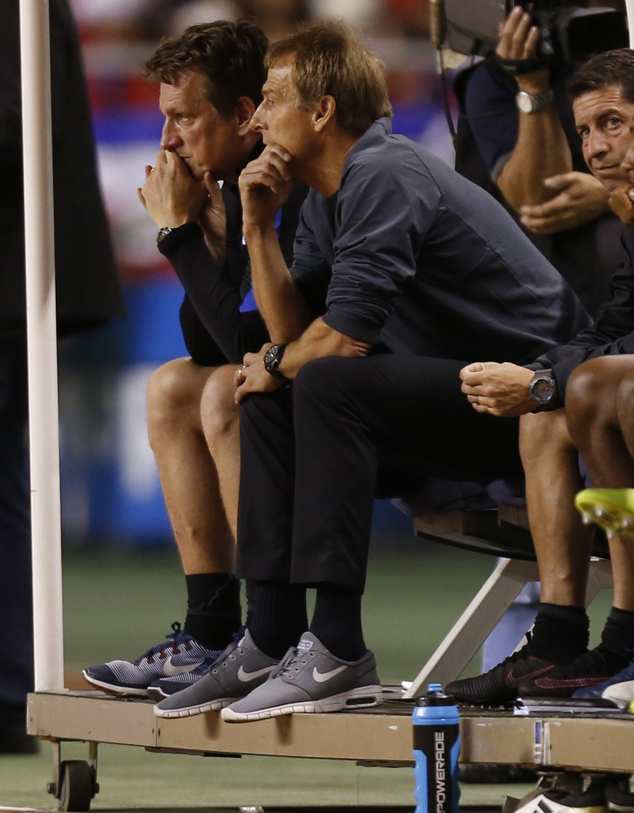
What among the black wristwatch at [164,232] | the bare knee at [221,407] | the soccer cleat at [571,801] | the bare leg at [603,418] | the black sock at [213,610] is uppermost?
the black wristwatch at [164,232]

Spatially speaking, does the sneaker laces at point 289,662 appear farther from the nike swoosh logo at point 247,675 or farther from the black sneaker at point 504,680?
the black sneaker at point 504,680

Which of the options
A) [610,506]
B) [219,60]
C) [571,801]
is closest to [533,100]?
[219,60]

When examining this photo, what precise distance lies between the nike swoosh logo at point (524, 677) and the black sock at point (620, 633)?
0.28 feet

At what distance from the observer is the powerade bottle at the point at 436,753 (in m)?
1.54

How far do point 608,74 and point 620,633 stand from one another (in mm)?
773

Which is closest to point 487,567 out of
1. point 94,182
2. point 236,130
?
point 94,182

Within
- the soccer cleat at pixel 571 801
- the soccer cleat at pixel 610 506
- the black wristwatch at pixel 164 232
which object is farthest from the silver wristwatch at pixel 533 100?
the soccer cleat at pixel 610 506

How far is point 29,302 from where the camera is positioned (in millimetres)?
2291

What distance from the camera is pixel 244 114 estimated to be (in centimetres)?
230

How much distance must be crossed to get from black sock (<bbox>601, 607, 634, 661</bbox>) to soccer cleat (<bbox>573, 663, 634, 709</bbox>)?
0.02 meters

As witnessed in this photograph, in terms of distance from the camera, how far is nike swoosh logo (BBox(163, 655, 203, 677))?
2129mm

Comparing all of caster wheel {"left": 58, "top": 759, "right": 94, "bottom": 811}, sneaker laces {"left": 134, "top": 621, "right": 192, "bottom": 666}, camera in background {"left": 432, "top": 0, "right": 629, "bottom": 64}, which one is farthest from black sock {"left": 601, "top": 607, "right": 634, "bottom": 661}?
camera in background {"left": 432, "top": 0, "right": 629, "bottom": 64}

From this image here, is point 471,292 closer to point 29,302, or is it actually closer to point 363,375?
point 363,375

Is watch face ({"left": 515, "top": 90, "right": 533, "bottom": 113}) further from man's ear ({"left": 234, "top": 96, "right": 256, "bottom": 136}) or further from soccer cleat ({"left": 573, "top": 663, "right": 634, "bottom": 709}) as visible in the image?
soccer cleat ({"left": 573, "top": 663, "right": 634, "bottom": 709})
